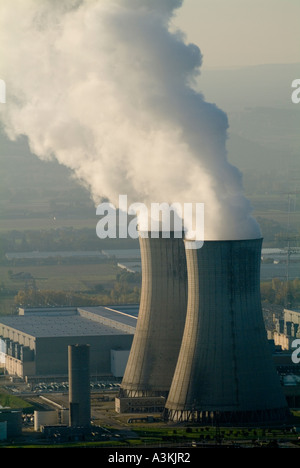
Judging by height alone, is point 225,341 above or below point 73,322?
below

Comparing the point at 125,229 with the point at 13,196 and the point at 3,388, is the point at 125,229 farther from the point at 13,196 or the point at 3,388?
A: the point at 3,388

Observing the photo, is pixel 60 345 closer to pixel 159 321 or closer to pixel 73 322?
pixel 73 322

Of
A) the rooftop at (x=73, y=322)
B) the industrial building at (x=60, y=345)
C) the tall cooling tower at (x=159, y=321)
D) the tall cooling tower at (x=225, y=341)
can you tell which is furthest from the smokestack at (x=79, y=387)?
the rooftop at (x=73, y=322)

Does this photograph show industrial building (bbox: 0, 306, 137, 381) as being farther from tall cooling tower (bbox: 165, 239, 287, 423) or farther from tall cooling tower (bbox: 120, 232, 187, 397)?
tall cooling tower (bbox: 165, 239, 287, 423)

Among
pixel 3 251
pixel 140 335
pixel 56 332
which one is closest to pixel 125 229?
pixel 3 251

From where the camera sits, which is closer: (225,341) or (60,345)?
(225,341)

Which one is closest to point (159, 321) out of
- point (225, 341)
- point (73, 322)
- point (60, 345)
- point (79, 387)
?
point (79, 387)

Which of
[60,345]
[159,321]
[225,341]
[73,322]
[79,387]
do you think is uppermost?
[73,322]
